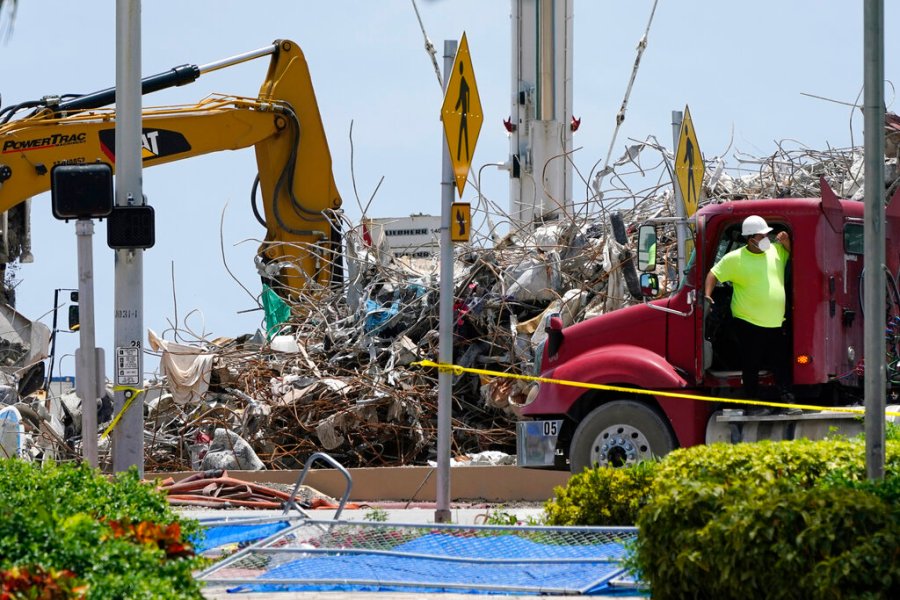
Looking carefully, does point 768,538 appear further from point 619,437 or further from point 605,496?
point 619,437

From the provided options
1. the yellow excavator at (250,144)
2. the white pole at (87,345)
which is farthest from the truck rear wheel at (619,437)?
the yellow excavator at (250,144)

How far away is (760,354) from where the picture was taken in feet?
41.6

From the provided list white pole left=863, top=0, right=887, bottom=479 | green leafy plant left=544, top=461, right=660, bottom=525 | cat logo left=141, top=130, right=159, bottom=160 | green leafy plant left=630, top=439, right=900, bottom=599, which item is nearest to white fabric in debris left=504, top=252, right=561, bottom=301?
cat logo left=141, top=130, right=159, bottom=160

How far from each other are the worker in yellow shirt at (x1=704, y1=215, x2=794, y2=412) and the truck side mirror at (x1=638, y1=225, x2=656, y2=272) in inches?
19.4

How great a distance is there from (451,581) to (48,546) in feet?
9.16

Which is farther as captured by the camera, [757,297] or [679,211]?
[679,211]

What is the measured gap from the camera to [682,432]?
12.8m

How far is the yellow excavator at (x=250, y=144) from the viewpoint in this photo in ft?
67.9

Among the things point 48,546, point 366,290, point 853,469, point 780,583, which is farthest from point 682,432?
point 366,290

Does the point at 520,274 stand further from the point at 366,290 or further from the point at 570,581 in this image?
the point at 570,581

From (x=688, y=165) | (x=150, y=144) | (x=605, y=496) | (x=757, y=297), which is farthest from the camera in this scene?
(x=150, y=144)

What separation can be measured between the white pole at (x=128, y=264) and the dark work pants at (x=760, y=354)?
5141 mm

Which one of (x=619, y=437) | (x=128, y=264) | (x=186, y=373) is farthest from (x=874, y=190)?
(x=186, y=373)

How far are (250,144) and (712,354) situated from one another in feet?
37.5
